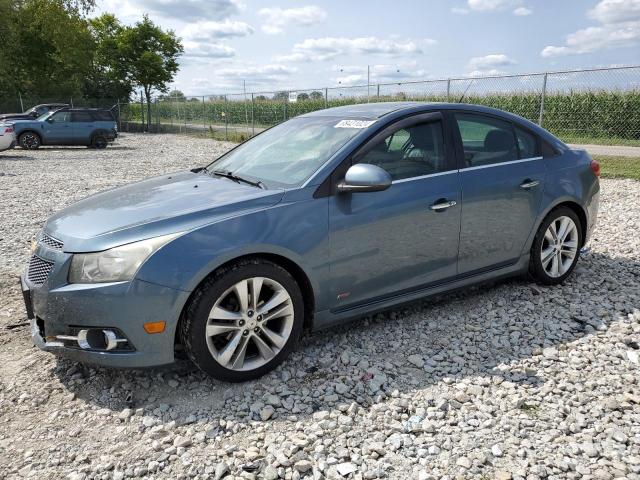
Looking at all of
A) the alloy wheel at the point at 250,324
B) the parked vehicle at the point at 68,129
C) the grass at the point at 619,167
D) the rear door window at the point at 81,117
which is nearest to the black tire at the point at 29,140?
the parked vehicle at the point at 68,129

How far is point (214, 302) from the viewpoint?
308 cm

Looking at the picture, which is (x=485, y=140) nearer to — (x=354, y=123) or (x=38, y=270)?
(x=354, y=123)

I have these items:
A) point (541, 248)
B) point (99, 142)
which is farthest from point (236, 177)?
point (99, 142)

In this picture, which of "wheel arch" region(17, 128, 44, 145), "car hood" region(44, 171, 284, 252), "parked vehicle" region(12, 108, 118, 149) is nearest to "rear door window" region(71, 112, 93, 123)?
"parked vehicle" region(12, 108, 118, 149)

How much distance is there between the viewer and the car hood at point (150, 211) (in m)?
3.07

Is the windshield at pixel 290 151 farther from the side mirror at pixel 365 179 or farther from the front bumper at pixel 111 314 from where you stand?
the front bumper at pixel 111 314

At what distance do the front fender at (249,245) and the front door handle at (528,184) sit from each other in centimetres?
188

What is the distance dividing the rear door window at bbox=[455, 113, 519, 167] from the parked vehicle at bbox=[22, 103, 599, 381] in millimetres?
13

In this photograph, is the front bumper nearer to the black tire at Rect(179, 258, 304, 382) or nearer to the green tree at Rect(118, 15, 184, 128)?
the black tire at Rect(179, 258, 304, 382)

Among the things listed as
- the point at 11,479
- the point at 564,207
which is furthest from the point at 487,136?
the point at 11,479

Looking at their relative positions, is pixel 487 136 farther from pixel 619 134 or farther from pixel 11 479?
pixel 619 134

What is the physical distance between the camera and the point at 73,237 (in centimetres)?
316

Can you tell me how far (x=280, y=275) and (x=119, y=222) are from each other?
1.00 m

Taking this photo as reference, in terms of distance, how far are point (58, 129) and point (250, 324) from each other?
21.5m
